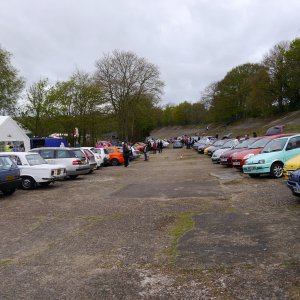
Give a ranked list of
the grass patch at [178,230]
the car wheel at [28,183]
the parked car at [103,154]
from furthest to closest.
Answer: the parked car at [103,154], the car wheel at [28,183], the grass patch at [178,230]

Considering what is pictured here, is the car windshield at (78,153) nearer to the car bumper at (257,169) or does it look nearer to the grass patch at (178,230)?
the car bumper at (257,169)

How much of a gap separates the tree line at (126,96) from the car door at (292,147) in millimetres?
31065

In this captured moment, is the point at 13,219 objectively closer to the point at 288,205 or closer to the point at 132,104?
the point at 288,205

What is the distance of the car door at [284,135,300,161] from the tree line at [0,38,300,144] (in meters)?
31.1

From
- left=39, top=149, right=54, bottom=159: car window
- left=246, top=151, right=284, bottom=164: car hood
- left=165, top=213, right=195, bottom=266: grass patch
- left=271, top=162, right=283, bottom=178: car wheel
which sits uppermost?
left=39, top=149, right=54, bottom=159: car window

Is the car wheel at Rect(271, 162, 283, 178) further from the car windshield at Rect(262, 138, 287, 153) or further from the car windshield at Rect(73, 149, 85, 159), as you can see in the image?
the car windshield at Rect(73, 149, 85, 159)

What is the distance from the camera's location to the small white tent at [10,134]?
30047 mm

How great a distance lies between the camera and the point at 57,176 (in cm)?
1547

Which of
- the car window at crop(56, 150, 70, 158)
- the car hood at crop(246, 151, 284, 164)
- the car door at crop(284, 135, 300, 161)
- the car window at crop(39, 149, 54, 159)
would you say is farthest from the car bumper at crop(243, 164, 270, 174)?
the car window at crop(39, 149, 54, 159)

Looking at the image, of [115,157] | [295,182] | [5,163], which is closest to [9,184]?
[5,163]

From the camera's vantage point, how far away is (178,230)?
25.0 feet

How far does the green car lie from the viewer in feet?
48.6

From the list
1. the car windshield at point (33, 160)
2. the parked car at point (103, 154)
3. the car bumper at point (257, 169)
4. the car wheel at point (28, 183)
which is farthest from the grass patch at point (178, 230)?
the parked car at point (103, 154)

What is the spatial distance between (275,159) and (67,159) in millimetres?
9622
